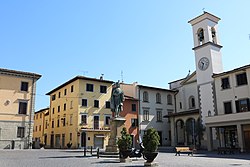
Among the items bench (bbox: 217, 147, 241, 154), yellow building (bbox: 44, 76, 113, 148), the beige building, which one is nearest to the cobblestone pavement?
bench (bbox: 217, 147, 241, 154)

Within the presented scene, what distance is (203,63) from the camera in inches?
1326

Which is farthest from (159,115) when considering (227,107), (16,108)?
(16,108)

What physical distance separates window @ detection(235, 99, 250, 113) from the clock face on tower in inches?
266

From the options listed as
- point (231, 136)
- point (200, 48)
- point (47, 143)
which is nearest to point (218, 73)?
point (200, 48)

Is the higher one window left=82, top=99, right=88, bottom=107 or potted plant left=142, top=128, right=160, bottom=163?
window left=82, top=99, right=88, bottom=107

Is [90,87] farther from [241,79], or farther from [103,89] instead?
[241,79]

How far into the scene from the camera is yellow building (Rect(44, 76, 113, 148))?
38.1 meters

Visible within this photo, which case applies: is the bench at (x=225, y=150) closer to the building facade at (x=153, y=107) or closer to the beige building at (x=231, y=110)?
the beige building at (x=231, y=110)

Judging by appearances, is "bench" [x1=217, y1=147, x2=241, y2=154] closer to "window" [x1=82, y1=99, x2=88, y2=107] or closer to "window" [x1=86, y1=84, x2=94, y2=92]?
"window" [x1=82, y1=99, x2=88, y2=107]

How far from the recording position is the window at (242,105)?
2729 cm

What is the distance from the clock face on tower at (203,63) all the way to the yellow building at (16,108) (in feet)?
74.0

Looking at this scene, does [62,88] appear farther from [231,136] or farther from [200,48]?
[231,136]

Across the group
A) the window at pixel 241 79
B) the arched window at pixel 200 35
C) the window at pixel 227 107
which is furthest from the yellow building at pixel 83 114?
the window at pixel 241 79

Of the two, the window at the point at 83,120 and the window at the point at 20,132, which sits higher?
the window at the point at 83,120
